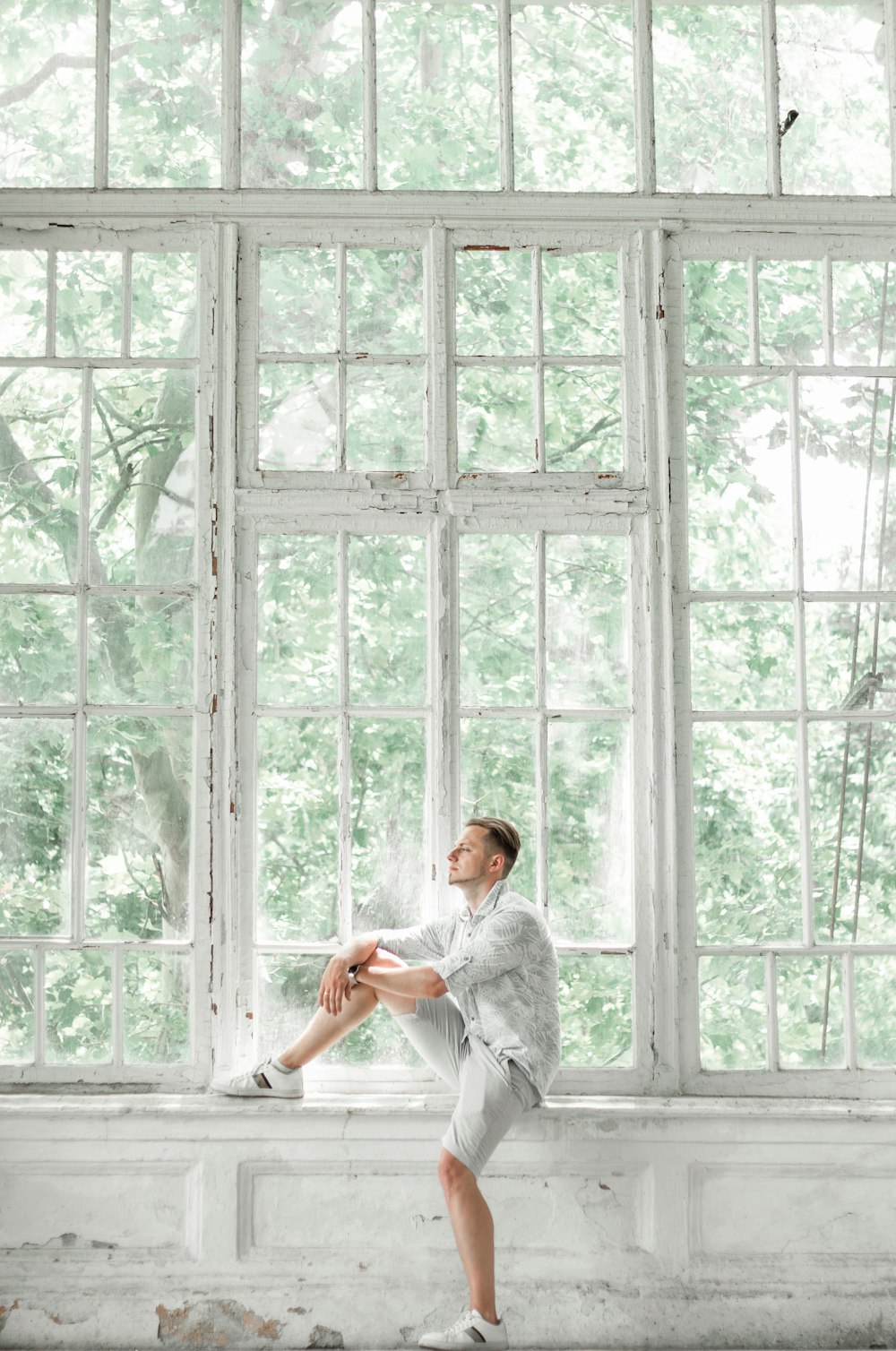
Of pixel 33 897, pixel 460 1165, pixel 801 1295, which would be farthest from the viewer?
pixel 33 897

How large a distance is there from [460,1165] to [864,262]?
2754mm

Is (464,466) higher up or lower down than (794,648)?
higher up

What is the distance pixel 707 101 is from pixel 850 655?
1677 millimetres

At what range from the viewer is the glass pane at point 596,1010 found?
3.28 m

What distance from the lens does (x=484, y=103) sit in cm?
344

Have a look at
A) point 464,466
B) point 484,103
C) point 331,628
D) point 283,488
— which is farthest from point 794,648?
point 484,103

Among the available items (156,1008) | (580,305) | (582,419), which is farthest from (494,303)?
(156,1008)

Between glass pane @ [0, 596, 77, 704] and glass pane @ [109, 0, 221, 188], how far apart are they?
1253 millimetres

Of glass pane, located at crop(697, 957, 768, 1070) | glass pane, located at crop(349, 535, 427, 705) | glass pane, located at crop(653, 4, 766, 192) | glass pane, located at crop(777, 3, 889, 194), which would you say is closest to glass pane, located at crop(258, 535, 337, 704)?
glass pane, located at crop(349, 535, 427, 705)

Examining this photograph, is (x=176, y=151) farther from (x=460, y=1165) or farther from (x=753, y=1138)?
(x=753, y=1138)

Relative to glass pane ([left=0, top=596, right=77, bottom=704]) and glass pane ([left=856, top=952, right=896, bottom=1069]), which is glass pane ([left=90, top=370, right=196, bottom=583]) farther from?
glass pane ([left=856, top=952, right=896, bottom=1069])

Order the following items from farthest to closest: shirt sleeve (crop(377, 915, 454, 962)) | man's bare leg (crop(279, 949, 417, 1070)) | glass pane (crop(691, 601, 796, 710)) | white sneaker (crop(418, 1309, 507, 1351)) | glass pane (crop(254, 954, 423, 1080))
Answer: glass pane (crop(691, 601, 796, 710))
glass pane (crop(254, 954, 423, 1080))
shirt sleeve (crop(377, 915, 454, 962))
man's bare leg (crop(279, 949, 417, 1070))
white sneaker (crop(418, 1309, 507, 1351))

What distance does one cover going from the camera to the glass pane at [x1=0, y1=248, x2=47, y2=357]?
3424mm

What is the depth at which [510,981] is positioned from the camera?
2.97 m
